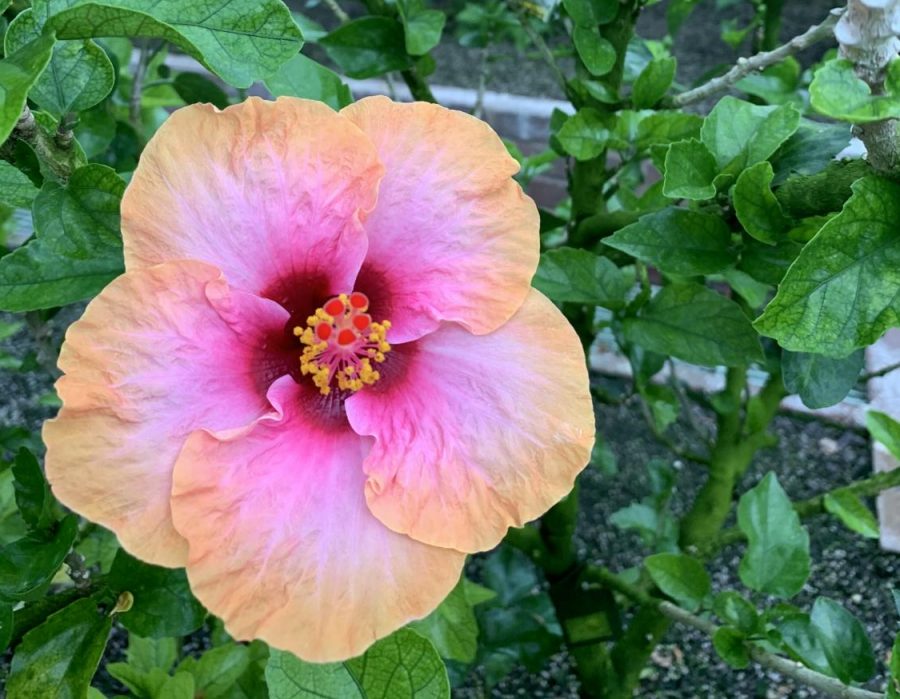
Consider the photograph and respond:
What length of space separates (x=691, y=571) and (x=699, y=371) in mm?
1503

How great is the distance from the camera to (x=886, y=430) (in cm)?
131

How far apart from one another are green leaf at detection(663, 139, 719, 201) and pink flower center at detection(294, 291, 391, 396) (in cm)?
30

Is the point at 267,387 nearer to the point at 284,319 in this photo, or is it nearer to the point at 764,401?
the point at 284,319

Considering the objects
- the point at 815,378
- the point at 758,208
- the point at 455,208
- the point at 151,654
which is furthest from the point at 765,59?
the point at 151,654

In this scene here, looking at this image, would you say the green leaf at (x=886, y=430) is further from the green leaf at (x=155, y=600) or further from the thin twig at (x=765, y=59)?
the green leaf at (x=155, y=600)

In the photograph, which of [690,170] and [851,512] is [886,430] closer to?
[851,512]

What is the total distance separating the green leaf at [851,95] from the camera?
0.60 metres

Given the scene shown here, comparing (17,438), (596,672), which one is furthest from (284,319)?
(596,672)

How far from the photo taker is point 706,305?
1.05m

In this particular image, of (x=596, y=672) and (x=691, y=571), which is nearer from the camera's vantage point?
(x=691, y=571)

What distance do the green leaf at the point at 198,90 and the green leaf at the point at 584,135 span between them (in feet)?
1.87

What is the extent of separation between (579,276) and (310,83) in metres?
0.37

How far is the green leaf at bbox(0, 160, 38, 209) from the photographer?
31.0 inches

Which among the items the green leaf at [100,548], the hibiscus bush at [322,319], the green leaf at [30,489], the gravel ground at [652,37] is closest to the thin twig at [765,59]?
the hibiscus bush at [322,319]
